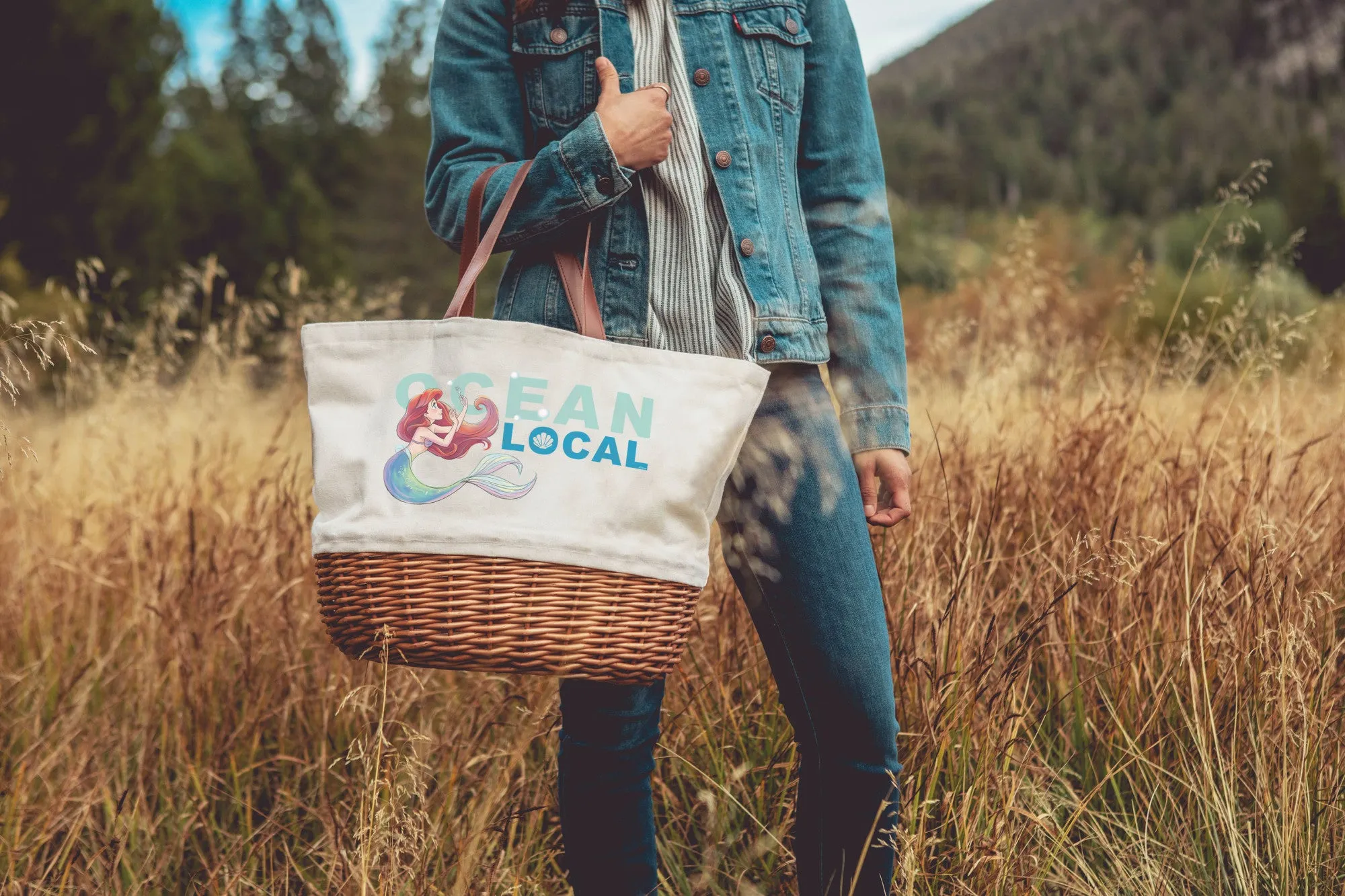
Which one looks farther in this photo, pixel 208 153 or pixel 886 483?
pixel 208 153

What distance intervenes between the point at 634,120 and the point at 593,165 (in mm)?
76

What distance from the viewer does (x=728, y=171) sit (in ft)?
4.33

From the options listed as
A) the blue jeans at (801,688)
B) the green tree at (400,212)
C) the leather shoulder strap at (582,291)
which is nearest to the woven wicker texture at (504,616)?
the blue jeans at (801,688)

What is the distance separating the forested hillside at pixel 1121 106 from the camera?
47.5 metres

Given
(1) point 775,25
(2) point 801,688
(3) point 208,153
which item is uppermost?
(3) point 208,153

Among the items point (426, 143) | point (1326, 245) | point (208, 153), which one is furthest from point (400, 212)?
point (1326, 245)

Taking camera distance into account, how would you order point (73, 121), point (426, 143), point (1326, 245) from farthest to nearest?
1. point (426, 143)
2. point (73, 121)
3. point (1326, 245)

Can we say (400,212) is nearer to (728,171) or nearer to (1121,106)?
(728,171)

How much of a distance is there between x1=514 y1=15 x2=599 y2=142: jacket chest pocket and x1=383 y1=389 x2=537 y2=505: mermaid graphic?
1.48 feet

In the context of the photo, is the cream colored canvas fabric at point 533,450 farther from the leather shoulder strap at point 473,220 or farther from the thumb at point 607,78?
the thumb at point 607,78

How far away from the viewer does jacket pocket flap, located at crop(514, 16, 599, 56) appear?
1337mm

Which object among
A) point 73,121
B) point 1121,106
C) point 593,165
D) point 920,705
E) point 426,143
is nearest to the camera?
point 593,165

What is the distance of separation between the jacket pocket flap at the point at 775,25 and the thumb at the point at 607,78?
0.74ft

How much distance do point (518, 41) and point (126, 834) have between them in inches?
63.0
